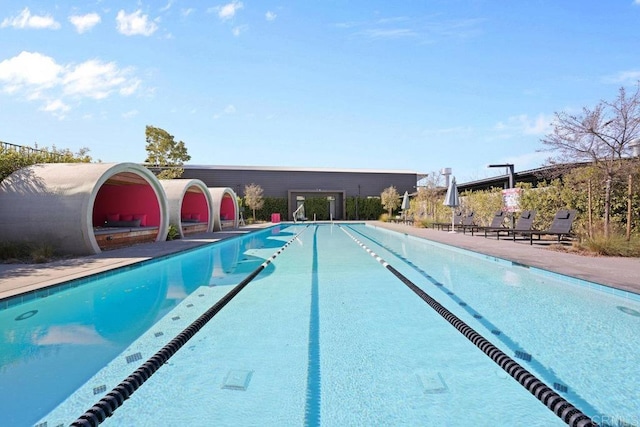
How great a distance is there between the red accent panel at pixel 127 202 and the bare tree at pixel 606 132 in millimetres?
12935

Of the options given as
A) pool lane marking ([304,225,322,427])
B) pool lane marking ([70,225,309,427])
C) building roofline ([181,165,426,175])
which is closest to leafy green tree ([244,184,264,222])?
building roofline ([181,165,426,175])

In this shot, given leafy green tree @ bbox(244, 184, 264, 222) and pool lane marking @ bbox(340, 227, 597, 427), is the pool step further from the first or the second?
leafy green tree @ bbox(244, 184, 264, 222)

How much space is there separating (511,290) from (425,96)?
37.4ft

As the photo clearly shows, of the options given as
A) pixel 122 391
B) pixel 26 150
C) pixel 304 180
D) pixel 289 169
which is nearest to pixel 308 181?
pixel 304 180

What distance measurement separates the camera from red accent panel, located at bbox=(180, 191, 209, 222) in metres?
20.1

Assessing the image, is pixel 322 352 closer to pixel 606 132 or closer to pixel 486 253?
pixel 486 253

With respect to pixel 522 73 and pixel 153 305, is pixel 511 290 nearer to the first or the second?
pixel 153 305

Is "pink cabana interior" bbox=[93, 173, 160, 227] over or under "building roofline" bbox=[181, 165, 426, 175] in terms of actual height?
under

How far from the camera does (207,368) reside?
346 cm

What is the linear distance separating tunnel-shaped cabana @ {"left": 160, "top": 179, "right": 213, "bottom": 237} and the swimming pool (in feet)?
25.7

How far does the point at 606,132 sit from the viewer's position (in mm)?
9492

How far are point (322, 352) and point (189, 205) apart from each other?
18.4 m

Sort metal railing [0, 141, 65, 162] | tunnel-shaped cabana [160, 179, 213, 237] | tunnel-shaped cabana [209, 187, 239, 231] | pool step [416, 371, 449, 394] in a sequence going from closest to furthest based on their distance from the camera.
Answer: pool step [416, 371, 449, 394]
metal railing [0, 141, 65, 162]
tunnel-shaped cabana [160, 179, 213, 237]
tunnel-shaped cabana [209, 187, 239, 231]

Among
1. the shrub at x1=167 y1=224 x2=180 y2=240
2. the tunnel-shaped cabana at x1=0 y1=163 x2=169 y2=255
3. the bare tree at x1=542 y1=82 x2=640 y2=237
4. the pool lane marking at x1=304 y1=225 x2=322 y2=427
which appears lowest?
the pool lane marking at x1=304 y1=225 x2=322 y2=427
